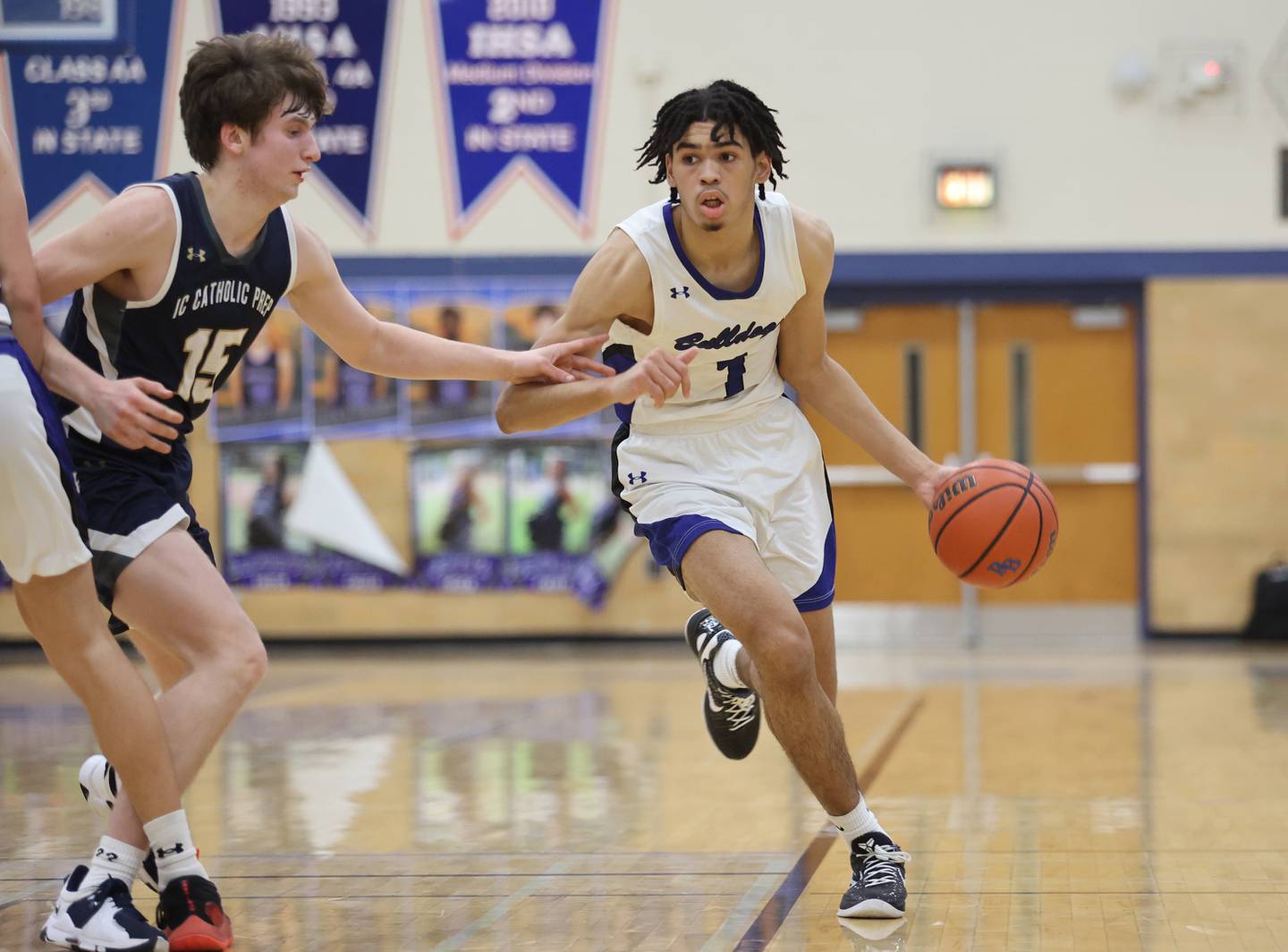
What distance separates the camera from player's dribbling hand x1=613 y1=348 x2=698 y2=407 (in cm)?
319

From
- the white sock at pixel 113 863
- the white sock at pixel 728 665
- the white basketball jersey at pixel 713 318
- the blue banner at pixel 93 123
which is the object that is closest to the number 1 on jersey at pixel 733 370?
the white basketball jersey at pixel 713 318

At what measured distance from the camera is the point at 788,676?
315 cm

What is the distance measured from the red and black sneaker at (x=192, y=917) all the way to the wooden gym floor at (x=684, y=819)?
0.10m

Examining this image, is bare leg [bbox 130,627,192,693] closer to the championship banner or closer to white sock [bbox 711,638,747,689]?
white sock [bbox 711,638,747,689]

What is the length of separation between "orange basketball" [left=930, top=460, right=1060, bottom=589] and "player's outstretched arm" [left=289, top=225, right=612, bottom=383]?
846 millimetres

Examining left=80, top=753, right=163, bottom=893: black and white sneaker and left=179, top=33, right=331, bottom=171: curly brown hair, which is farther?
left=80, top=753, right=163, bottom=893: black and white sneaker

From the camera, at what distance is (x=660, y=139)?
11.3ft

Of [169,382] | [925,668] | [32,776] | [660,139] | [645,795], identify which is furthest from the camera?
[925,668]

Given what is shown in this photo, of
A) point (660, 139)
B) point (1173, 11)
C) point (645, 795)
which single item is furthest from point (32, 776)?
point (1173, 11)

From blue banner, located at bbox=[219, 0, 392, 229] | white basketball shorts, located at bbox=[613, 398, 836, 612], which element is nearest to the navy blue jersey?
white basketball shorts, located at bbox=[613, 398, 836, 612]

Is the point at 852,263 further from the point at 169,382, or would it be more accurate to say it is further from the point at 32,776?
the point at 169,382

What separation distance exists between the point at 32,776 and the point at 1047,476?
689cm

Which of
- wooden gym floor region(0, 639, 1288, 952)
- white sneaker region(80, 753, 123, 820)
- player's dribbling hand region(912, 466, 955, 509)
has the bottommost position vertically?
wooden gym floor region(0, 639, 1288, 952)

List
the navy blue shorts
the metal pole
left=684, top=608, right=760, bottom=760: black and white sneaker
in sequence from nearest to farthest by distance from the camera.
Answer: the navy blue shorts → left=684, top=608, right=760, bottom=760: black and white sneaker → the metal pole
